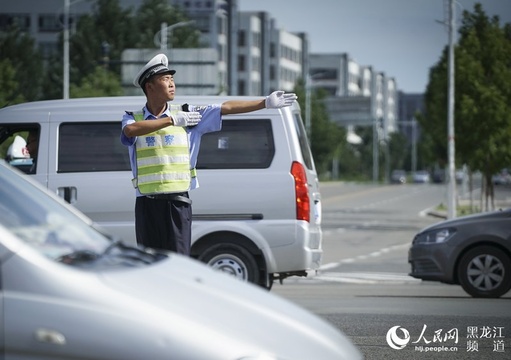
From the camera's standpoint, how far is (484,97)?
40.5 metres

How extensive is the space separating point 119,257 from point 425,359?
4568 millimetres

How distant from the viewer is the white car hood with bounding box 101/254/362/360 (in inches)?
159

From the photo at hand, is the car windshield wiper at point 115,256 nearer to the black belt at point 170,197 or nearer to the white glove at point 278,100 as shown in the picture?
the white glove at point 278,100

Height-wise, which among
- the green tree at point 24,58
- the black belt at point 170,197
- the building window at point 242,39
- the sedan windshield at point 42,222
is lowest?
the black belt at point 170,197

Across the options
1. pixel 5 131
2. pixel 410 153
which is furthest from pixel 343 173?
pixel 5 131

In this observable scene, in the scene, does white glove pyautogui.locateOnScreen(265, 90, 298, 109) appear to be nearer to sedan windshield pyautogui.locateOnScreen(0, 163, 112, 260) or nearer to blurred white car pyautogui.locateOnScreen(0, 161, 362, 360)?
sedan windshield pyautogui.locateOnScreen(0, 163, 112, 260)

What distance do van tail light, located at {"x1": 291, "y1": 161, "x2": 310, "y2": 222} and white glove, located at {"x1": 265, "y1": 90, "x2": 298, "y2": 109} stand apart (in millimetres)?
4695

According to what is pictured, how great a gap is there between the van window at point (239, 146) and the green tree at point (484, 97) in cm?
2839

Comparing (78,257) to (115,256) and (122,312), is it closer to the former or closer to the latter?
(115,256)

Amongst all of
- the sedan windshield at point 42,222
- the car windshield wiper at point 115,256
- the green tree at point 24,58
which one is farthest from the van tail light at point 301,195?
the green tree at point 24,58

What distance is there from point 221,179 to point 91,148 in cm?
129

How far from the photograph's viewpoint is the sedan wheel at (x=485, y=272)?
45.8 feet

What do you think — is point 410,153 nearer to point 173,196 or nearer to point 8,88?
point 8,88

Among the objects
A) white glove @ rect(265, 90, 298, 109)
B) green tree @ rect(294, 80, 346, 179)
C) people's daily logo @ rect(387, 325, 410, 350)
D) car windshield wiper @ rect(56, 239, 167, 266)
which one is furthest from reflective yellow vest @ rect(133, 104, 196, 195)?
green tree @ rect(294, 80, 346, 179)
